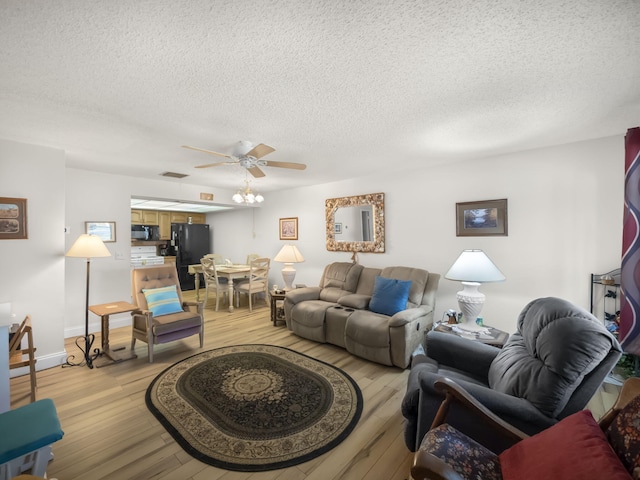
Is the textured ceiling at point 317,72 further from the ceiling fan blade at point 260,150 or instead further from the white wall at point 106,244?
the white wall at point 106,244

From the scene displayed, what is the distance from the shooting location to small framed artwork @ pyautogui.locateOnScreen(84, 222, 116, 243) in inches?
157

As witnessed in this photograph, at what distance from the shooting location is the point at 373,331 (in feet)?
9.86

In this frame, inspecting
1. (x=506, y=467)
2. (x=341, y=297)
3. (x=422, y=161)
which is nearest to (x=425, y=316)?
(x=341, y=297)

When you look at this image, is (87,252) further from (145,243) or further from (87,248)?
(145,243)

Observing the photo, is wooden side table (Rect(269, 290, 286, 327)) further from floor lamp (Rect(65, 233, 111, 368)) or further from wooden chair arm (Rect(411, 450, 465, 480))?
wooden chair arm (Rect(411, 450, 465, 480))

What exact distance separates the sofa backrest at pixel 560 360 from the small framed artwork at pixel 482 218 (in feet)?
6.37

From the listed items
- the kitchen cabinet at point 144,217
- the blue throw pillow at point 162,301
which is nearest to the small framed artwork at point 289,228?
the blue throw pillow at point 162,301

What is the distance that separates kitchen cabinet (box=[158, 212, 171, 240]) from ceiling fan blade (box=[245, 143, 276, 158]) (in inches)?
230

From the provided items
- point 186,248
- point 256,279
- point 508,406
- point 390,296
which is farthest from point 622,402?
point 186,248

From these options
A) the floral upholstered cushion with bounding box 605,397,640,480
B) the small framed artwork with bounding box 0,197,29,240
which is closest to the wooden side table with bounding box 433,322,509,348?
the floral upholstered cushion with bounding box 605,397,640,480

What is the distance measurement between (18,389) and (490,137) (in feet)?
16.4

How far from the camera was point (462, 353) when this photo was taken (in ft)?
6.72

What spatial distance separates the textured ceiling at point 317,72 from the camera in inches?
47.4

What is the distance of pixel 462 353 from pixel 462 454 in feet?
3.14
